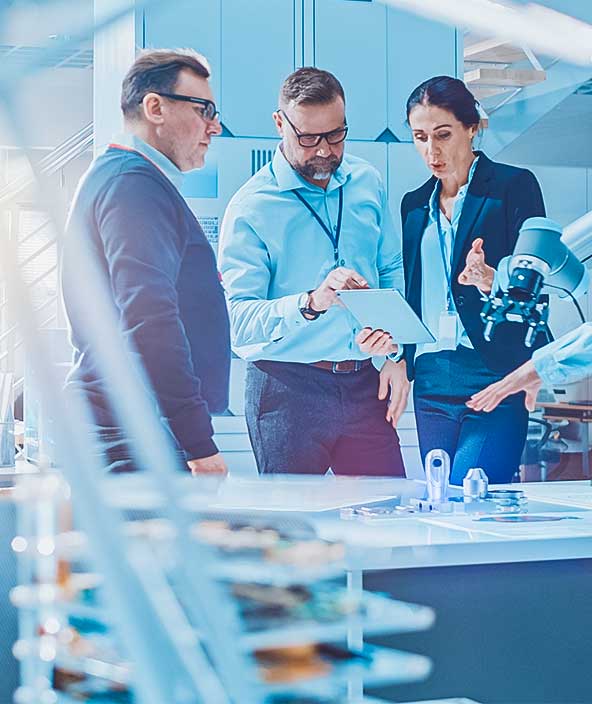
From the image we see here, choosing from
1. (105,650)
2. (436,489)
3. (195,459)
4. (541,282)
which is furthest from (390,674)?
(541,282)

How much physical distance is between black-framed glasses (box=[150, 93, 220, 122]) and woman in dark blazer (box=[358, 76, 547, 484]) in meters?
0.64

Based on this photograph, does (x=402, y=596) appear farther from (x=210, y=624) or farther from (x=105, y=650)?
(x=210, y=624)

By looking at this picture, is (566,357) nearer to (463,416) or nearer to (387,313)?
(463,416)

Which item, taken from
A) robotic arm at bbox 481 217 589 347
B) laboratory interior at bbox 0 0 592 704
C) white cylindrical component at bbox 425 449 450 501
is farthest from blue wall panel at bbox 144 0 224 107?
white cylindrical component at bbox 425 449 450 501

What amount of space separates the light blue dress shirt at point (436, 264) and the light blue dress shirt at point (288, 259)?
6.0 inches

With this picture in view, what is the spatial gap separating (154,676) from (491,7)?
1.69ft

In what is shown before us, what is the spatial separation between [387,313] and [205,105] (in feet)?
2.72

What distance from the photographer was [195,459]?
8.85ft

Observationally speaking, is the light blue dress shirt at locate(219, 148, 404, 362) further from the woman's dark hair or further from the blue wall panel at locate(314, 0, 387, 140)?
the woman's dark hair

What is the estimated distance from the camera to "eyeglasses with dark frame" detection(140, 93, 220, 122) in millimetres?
3074

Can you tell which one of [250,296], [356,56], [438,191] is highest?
[356,56]

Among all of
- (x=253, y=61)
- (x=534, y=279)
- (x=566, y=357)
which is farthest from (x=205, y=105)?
(x=566, y=357)

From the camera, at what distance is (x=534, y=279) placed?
334 centimetres

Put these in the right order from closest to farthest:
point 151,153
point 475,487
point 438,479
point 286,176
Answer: point 438,479 < point 475,487 < point 151,153 < point 286,176
